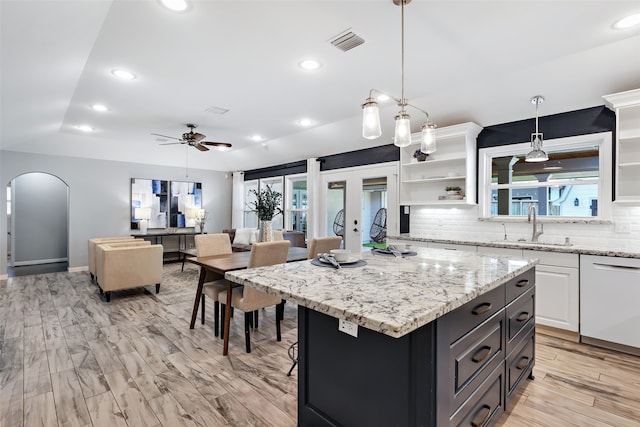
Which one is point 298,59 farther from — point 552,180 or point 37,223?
point 37,223

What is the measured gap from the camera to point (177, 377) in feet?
8.03

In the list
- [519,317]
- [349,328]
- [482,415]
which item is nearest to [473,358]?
[482,415]

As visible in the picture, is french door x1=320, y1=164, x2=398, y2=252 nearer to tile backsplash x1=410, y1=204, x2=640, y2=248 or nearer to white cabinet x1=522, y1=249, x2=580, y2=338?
tile backsplash x1=410, y1=204, x2=640, y2=248

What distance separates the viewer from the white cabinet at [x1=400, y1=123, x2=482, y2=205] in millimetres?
4078

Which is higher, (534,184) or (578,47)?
(578,47)

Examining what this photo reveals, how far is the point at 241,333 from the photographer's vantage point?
3.34 m

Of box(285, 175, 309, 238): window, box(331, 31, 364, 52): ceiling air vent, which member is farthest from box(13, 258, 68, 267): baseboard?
box(331, 31, 364, 52): ceiling air vent

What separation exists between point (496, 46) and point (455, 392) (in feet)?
8.43

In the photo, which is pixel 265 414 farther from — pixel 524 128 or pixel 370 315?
pixel 524 128

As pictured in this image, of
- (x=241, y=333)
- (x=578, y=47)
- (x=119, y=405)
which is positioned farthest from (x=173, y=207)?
(x=578, y=47)

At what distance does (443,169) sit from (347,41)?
271cm

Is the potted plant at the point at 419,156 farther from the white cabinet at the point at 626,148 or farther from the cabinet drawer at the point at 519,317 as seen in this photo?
the cabinet drawer at the point at 519,317

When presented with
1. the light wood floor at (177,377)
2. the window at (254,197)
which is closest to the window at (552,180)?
the light wood floor at (177,377)

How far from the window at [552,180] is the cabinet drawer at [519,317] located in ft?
6.40
